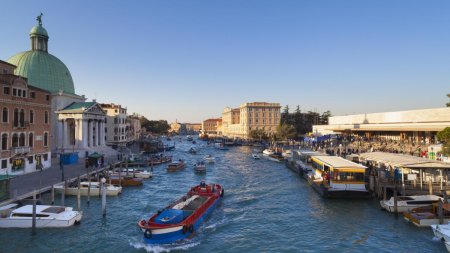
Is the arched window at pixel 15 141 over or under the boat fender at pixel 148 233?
over

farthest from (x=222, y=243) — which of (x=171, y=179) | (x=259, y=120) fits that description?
(x=259, y=120)

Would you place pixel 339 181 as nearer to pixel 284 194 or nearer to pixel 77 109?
pixel 284 194

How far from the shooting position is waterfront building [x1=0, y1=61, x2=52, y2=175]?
Answer: 36.4m

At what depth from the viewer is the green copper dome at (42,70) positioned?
2360 inches

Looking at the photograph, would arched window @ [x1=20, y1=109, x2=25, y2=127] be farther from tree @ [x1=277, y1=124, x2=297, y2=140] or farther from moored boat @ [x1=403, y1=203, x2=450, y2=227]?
tree @ [x1=277, y1=124, x2=297, y2=140]

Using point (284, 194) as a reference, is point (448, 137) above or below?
above

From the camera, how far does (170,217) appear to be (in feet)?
73.7

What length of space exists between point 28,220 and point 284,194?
24.4 meters

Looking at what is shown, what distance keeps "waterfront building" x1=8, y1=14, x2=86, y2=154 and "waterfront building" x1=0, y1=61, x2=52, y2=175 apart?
18510mm

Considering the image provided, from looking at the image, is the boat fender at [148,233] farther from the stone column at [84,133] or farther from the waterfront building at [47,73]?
the waterfront building at [47,73]

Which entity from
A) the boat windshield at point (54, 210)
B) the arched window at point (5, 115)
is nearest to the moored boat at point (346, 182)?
the boat windshield at point (54, 210)

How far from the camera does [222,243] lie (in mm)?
21797

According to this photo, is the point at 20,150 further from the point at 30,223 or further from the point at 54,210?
the point at 30,223

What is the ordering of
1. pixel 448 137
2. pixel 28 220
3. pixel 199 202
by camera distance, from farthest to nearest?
pixel 448 137 → pixel 199 202 → pixel 28 220
